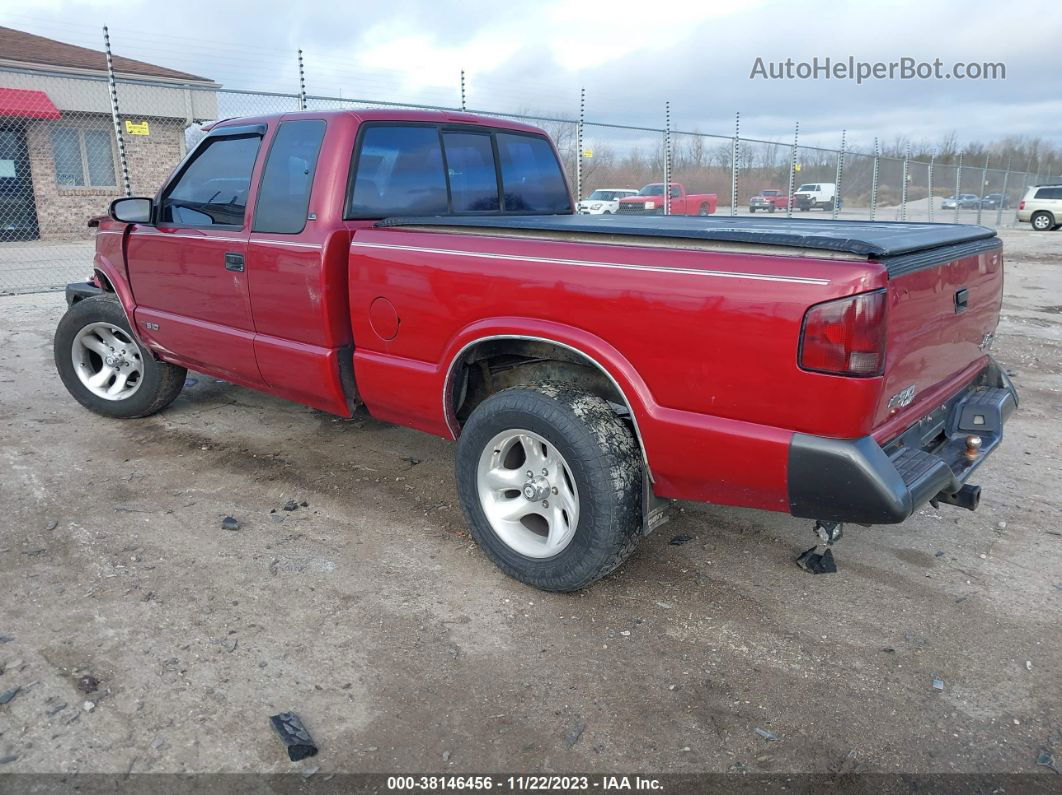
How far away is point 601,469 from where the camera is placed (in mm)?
2945

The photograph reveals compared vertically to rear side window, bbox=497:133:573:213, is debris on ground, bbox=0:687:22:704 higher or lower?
lower

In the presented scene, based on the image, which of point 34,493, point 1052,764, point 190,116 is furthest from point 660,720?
point 190,116

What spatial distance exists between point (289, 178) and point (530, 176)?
5.05ft

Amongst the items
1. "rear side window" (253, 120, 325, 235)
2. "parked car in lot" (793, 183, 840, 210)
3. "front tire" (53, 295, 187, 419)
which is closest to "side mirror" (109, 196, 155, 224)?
"front tire" (53, 295, 187, 419)

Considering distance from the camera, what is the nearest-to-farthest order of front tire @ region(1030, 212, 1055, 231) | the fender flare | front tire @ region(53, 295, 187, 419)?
the fender flare, front tire @ region(53, 295, 187, 419), front tire @ region(1030, 212, 1055, 231)

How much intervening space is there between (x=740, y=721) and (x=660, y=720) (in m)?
0.26

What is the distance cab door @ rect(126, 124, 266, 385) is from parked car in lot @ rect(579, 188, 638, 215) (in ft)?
65.4

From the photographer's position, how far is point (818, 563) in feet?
11.5

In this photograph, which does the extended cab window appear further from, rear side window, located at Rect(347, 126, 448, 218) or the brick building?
the brick building

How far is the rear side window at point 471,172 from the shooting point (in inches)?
172

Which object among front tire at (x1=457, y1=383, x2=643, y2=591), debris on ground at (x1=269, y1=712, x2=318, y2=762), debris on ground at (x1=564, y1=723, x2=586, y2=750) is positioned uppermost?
front tire at (x1=457, y1=383, x2=643, y2=591)

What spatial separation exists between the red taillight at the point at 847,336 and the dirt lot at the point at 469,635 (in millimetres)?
1114

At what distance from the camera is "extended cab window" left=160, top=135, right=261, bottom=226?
427 cm

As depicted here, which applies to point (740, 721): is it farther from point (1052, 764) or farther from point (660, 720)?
point (1052, 764)
